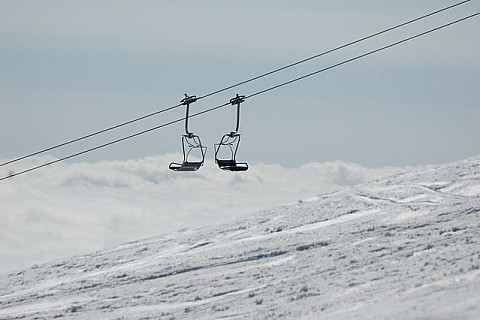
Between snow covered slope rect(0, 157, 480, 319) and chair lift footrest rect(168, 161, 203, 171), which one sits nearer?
chair lift footrest rect(168, 161, 203, 171)

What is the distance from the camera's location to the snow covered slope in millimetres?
88625

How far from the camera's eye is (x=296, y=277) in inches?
5069

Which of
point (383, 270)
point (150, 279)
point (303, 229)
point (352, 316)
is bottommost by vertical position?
point (352, 316)

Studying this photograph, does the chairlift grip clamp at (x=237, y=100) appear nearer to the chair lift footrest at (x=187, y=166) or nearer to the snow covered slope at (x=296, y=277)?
the chair lift footrest at (x=187, y=166)

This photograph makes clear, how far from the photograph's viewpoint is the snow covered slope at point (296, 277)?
88.6 meters

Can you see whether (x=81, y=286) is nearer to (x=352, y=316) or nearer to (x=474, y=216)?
(x=474, y=216)

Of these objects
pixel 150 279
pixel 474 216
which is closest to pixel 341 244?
pixel 474 216

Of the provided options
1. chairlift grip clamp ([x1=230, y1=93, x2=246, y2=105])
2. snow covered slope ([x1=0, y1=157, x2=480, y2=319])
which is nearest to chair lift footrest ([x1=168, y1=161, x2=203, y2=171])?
chairlift grip clamp ([x1=230, y1=93, x2=246, y2=105])

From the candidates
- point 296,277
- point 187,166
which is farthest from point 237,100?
point 296,277

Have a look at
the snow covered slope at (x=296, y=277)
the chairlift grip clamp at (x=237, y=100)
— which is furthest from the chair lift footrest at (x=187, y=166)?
the snow covered slope at (x=296, y=277)

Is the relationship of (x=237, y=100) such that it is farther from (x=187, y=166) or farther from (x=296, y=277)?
(x=296, y=277)

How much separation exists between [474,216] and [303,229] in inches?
2089

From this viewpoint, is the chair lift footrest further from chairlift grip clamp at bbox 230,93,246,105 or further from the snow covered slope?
the snow covered slope

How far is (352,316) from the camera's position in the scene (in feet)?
262
